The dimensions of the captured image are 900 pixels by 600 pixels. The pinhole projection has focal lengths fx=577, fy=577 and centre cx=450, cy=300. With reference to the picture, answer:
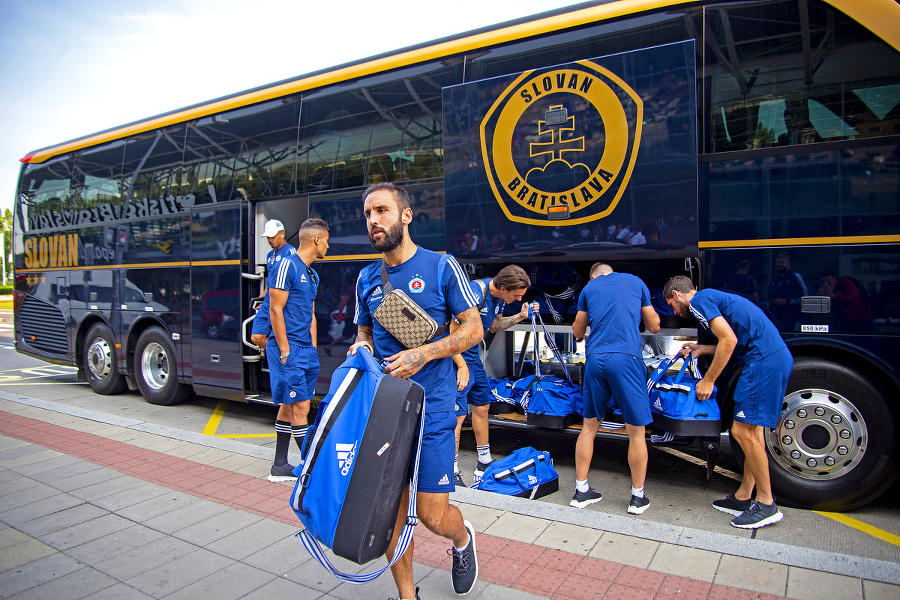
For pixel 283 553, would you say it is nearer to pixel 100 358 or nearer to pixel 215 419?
pixel 215 419

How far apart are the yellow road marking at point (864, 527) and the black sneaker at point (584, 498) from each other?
1.55 m

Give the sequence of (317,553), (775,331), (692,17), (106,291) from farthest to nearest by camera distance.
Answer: (106,291) < (692,17) < (775,331) < (317,553)

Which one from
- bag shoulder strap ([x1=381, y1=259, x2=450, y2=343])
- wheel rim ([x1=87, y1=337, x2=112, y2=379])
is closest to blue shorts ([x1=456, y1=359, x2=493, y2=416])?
bag shoulder strap ([x1=381, y1=259, x2=450, y2=343])

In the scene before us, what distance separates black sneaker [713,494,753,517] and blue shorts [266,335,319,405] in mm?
3227

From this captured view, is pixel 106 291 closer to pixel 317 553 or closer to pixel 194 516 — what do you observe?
pixel 194 516

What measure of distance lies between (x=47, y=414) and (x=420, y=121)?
590 centimetres

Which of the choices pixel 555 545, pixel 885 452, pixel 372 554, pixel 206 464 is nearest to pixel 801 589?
pixel 555 545

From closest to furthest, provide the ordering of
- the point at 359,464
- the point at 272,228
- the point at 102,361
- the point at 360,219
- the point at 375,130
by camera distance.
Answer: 1. the point at 359,464
2. the point at 272,228
3. the point at 375,130
4. the point at 360,219
5. the point at 102,361

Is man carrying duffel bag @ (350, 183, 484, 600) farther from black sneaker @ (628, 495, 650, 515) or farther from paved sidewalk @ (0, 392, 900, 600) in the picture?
black sneaker @ (628, 495, 650, 515)

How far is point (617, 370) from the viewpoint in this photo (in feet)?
13.5

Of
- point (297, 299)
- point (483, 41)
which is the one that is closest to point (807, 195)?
point (483, 41)

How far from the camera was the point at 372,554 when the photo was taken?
225 centimetres

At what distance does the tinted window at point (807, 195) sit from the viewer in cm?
387

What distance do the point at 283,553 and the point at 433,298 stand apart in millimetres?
1919
